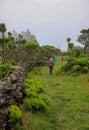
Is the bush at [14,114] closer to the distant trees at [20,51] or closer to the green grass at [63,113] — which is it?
the green grass at [63,113]

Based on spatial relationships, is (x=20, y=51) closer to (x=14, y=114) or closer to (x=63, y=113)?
(x=63, y=113)

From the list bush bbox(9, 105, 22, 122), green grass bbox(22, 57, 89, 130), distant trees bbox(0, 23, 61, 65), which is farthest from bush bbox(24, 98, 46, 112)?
distant trees bbox(0, 23, 61, 65)

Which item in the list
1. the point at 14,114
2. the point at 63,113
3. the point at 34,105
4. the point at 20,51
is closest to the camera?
the point at 14,114

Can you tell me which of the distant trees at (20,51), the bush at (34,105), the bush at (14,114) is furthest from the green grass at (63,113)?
the distant trees at (20,51)

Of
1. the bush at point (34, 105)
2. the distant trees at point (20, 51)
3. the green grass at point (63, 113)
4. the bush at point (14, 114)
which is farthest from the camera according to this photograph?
the distant trees at point (20, 51)

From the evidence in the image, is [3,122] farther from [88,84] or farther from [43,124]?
[88,84]

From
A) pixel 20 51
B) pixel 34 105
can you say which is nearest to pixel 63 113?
pixel 34 105

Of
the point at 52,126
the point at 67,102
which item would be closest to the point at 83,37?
the point at 67,102

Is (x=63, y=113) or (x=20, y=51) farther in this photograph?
(x=20, y=51)

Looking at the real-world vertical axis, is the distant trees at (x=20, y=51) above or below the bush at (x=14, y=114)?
above

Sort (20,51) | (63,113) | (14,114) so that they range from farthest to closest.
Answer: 1. (20,51)
2. (63,113)
3. (14,114)

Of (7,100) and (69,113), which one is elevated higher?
(7,100)

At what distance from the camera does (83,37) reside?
62062 mm

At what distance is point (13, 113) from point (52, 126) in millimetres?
2342
